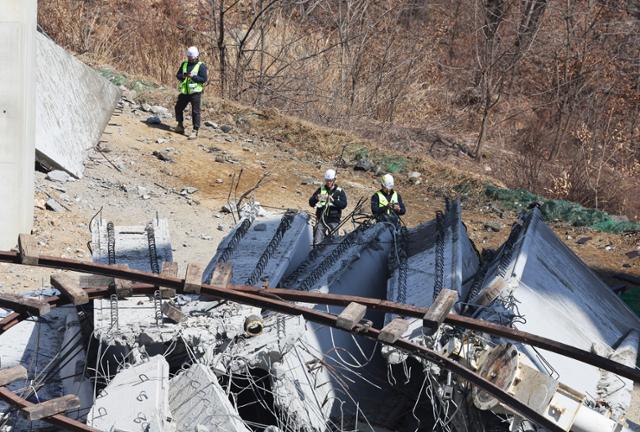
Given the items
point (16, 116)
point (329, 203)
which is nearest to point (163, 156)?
point (16, 116)

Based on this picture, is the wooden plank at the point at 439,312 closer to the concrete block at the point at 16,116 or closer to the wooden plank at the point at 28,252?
the wooden plank at the point at 28,252

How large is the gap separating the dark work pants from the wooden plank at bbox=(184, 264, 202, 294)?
980 cm

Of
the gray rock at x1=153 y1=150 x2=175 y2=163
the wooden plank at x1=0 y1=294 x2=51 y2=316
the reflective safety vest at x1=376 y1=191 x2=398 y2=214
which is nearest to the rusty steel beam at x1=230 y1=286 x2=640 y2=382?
the wooden plank at x1=0 y1=294 x2=51 y2=316

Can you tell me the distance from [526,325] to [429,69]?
14.5m

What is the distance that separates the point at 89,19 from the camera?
62.1 ft

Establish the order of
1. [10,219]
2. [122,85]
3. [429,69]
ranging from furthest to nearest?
[429,69], [122,85], [10,219]

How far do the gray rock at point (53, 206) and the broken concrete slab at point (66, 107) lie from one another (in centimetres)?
97

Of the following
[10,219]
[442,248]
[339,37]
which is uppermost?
[339,37]

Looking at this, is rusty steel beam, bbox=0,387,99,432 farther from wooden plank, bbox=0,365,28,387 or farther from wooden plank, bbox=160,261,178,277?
wooden plank, bbox=160,261,178,277

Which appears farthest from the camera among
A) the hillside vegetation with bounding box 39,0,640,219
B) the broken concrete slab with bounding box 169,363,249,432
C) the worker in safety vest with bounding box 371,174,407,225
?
the hillside vegetation with bounding box 39,0,640,219

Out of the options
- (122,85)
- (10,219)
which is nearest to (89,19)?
(122,85)

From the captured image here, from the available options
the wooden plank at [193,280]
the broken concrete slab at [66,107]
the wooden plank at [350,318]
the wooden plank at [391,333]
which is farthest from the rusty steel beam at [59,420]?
the broken concrete slab at [66,107]

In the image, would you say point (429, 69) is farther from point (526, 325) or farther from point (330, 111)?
point (526, 325)

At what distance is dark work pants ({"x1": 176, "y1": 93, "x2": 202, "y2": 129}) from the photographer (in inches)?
579
